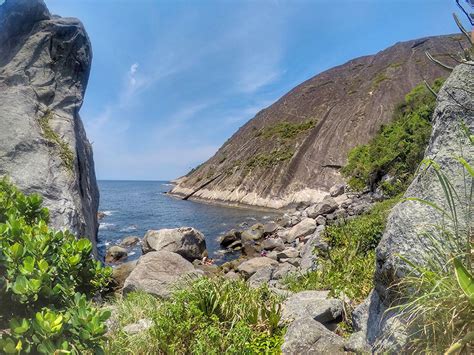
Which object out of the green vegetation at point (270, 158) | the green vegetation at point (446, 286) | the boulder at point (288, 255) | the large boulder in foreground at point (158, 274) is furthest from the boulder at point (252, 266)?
the green vegetation at point (270, 158)

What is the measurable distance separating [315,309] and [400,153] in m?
21.9

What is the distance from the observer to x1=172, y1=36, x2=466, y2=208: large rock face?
Result: 56219 mm

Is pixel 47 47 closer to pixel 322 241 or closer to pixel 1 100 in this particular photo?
pixel 1 100

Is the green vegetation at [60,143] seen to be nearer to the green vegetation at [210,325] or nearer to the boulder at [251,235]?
the green vegetation at [210,325]

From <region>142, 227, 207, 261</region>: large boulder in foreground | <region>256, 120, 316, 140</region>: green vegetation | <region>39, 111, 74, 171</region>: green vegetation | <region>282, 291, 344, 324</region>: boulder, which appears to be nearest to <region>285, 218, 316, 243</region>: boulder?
<region>142, 227, 207, 261</region>: large boulder in foreground

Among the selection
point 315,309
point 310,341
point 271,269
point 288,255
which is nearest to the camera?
point 310,341

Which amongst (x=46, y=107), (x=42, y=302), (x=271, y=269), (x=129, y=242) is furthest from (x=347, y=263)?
(x=129, y=242)

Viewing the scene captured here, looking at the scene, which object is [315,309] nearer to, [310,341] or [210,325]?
[310,341]

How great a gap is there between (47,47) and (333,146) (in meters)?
54.0

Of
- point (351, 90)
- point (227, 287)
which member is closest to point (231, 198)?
point (351, 90)

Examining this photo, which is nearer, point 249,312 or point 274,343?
point 274,343

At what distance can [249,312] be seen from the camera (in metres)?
6.03

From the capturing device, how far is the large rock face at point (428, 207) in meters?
3.66

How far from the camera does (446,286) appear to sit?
9.77 feet
